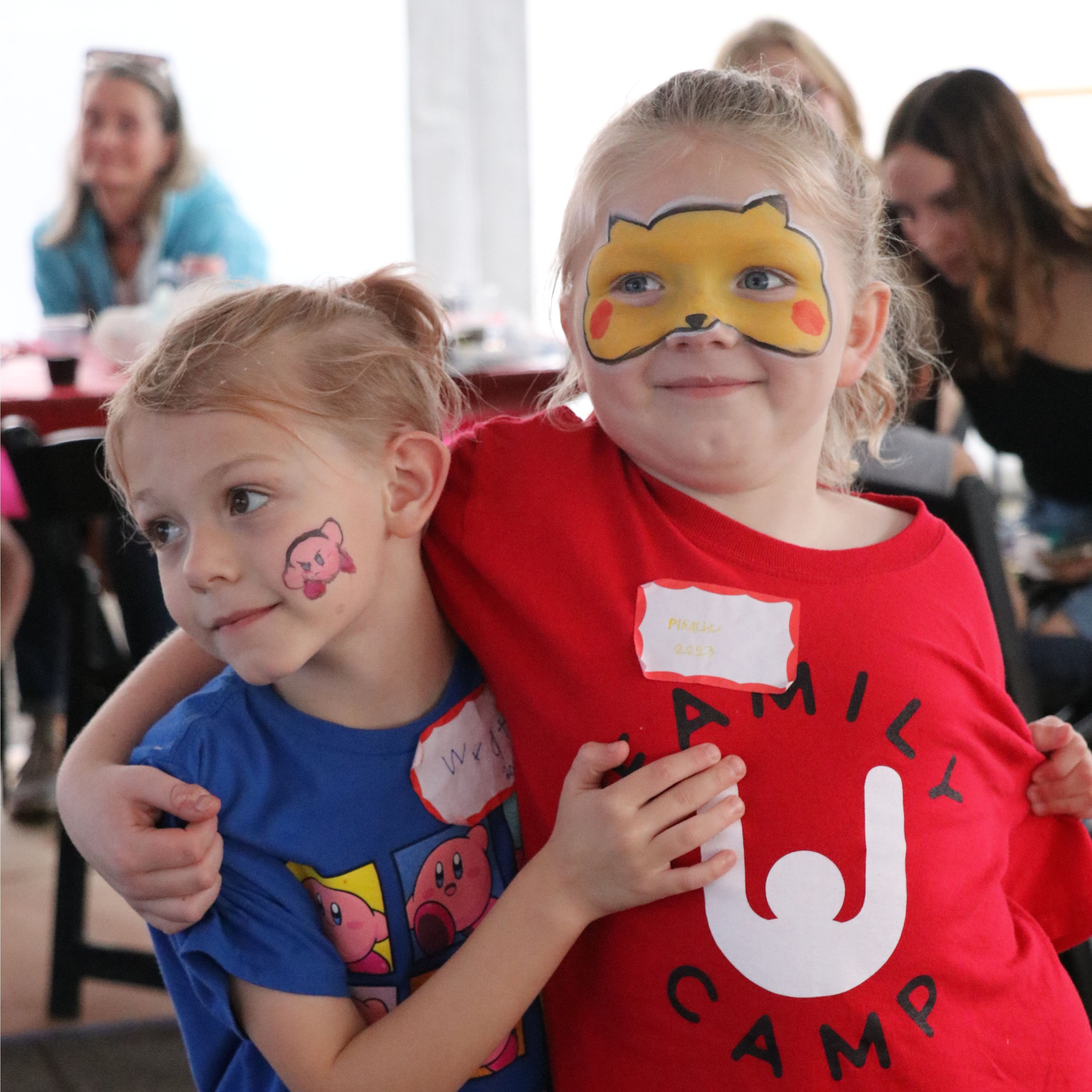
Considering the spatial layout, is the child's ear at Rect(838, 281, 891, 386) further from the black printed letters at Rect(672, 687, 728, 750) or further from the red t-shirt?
the black printed letters at Rect(672, 687, 728, 750)

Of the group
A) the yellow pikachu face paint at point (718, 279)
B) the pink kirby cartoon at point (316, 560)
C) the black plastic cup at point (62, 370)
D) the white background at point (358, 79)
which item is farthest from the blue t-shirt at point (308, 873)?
the white background at point (358, 79)

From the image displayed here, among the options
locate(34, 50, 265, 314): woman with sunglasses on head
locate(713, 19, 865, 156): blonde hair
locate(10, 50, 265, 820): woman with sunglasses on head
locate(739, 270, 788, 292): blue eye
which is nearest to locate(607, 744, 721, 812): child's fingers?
locate(739, 270, 788, 292): blue eye

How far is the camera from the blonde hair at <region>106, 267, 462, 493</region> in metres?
0.86

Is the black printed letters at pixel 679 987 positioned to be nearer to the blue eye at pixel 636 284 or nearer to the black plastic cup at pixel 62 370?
the blue eye at pixel 636 284

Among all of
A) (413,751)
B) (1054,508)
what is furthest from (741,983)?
(1054,508)

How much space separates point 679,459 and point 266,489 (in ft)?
1.04

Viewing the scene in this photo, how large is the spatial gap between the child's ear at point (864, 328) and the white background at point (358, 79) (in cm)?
343

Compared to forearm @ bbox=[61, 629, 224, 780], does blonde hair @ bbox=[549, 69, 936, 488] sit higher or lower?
higher

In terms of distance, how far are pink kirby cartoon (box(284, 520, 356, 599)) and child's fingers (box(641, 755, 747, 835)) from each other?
0.28 m

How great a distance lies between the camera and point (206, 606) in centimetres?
86

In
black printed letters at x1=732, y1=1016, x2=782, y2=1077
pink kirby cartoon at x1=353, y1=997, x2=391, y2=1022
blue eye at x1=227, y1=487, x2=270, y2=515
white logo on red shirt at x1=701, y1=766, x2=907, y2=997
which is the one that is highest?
blue eye at x1=227, y1=487, x2=270, y2=515

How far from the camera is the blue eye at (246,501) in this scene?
857 millimetres

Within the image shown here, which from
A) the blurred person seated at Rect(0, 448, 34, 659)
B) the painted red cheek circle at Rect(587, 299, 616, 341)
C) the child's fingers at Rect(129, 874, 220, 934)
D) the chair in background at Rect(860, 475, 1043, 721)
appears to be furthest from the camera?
the blurred person seated at Rect(0, 448, 34, 659)

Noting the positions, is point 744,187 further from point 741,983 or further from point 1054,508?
point 1054,508
